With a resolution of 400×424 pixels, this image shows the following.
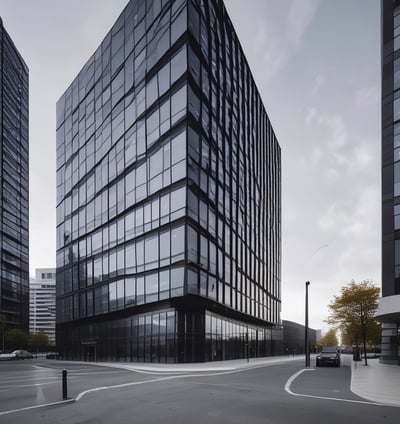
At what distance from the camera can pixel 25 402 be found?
13.5 m

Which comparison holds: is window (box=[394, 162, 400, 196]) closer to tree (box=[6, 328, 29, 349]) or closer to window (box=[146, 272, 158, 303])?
window (box=[146, 272, 158, 303])

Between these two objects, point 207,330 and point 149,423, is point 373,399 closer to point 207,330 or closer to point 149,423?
point 149,423

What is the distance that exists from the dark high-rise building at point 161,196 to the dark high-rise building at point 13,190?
120 ft

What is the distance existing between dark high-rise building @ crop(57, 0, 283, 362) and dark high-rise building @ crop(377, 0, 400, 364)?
624 inches

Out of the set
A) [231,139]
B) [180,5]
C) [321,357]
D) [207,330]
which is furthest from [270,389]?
[231,139]

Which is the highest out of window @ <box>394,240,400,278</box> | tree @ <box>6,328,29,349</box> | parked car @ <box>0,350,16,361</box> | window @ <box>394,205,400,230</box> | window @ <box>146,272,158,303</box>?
window @ <box>394,205,400,230</box>

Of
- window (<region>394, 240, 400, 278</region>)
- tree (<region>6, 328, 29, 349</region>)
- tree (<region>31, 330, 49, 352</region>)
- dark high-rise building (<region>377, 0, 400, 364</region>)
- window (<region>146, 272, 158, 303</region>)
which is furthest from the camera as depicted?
tree (<region>31, 330, 49, 352</region>)

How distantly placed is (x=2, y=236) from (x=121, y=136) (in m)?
58.4

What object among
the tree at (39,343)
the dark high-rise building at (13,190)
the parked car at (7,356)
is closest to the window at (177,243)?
the parked car at (7,356)

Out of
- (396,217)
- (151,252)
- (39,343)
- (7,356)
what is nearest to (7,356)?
(7,356)

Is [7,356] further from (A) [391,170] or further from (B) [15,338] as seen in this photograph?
(A) [391,170]

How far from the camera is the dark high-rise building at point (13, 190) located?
97.1 meters

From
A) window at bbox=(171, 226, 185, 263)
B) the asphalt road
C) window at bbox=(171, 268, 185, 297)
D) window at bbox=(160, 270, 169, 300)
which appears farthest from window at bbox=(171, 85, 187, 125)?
the asphalt road

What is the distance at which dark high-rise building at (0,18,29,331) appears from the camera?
9706cm
